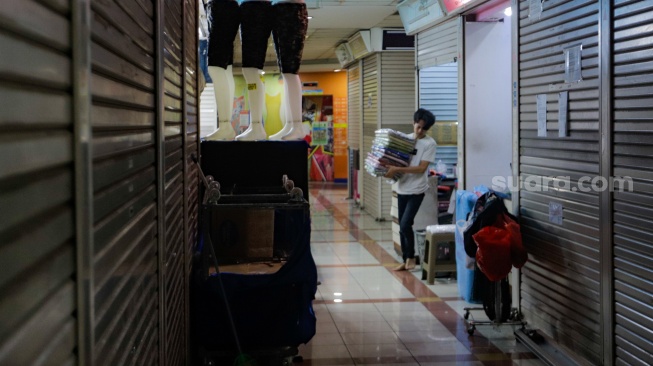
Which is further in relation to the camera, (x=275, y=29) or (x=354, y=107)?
(x=354, y=107)

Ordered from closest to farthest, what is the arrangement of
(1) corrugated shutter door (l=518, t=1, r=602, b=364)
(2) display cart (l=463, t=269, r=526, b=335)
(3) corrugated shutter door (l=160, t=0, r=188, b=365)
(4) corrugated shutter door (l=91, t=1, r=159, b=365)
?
1. (4) corrugated shutter door (l=91, t=1, r=159, b=365)
2. (3) corrugated shutter door (l=160, t=0, r=188, b=365)
3. (1) corrugated shutter door (l=518, t=1, r=602, b=364)
4. (2) display cart (l=463, t=269, r=526, b=335)

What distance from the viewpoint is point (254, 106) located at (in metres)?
5.06

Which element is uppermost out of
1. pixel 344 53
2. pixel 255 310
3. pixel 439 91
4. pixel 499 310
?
pixel 344 53

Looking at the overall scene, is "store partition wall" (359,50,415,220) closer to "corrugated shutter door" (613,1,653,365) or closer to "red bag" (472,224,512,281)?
"red bag" (472,224,512,281)

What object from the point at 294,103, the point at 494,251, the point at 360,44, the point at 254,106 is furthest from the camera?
the point at 360,44

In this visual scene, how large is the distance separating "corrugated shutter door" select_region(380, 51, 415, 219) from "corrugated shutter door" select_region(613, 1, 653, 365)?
7.73 metres

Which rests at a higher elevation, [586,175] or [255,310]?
[586,175]

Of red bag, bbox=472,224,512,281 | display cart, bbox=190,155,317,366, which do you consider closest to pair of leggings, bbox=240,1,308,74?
display cart, bbox=190,155,317,366

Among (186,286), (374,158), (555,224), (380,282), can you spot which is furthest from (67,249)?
(374,158)

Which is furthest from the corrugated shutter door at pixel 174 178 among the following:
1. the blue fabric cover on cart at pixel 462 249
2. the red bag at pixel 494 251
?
the blue fabric cover on cart at pixel 462 249

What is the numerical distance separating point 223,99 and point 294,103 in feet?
1.63

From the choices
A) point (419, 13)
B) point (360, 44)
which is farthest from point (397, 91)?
point (419, 13)

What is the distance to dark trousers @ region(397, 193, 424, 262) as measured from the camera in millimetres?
7523

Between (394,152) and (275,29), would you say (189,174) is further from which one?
(394,152)
